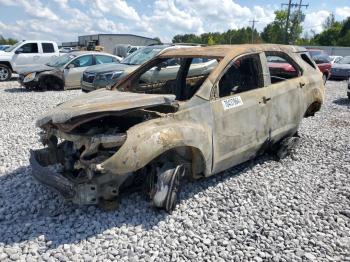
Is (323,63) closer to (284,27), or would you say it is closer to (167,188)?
(167,188)

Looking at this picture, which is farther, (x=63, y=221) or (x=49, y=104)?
(x=49, y=104)

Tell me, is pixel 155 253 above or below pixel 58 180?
below

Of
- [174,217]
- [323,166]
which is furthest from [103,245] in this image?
[323,166]

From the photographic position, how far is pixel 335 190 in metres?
4.51

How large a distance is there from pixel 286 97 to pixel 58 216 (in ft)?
11.5

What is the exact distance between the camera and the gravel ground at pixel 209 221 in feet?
10.7

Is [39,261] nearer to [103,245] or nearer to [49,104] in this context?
[103,245]

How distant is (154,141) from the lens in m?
3.56

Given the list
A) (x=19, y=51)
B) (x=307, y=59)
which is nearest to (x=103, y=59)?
(x=19, y=51)

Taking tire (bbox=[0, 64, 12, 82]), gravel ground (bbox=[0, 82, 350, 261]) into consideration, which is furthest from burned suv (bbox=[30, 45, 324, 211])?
tire (bbox=[0, 64, 12, 82])

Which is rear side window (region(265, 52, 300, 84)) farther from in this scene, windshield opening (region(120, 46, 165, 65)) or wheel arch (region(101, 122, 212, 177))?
windshield opening (region(120, 46, 165, 65))

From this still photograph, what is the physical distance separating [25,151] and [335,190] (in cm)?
486

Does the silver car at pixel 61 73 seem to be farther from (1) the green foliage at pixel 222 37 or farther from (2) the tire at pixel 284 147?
(1) the green foliage at pixel 222 37

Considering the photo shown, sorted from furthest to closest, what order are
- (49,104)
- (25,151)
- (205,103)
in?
(49,104) < (25,151) < (205,103)
